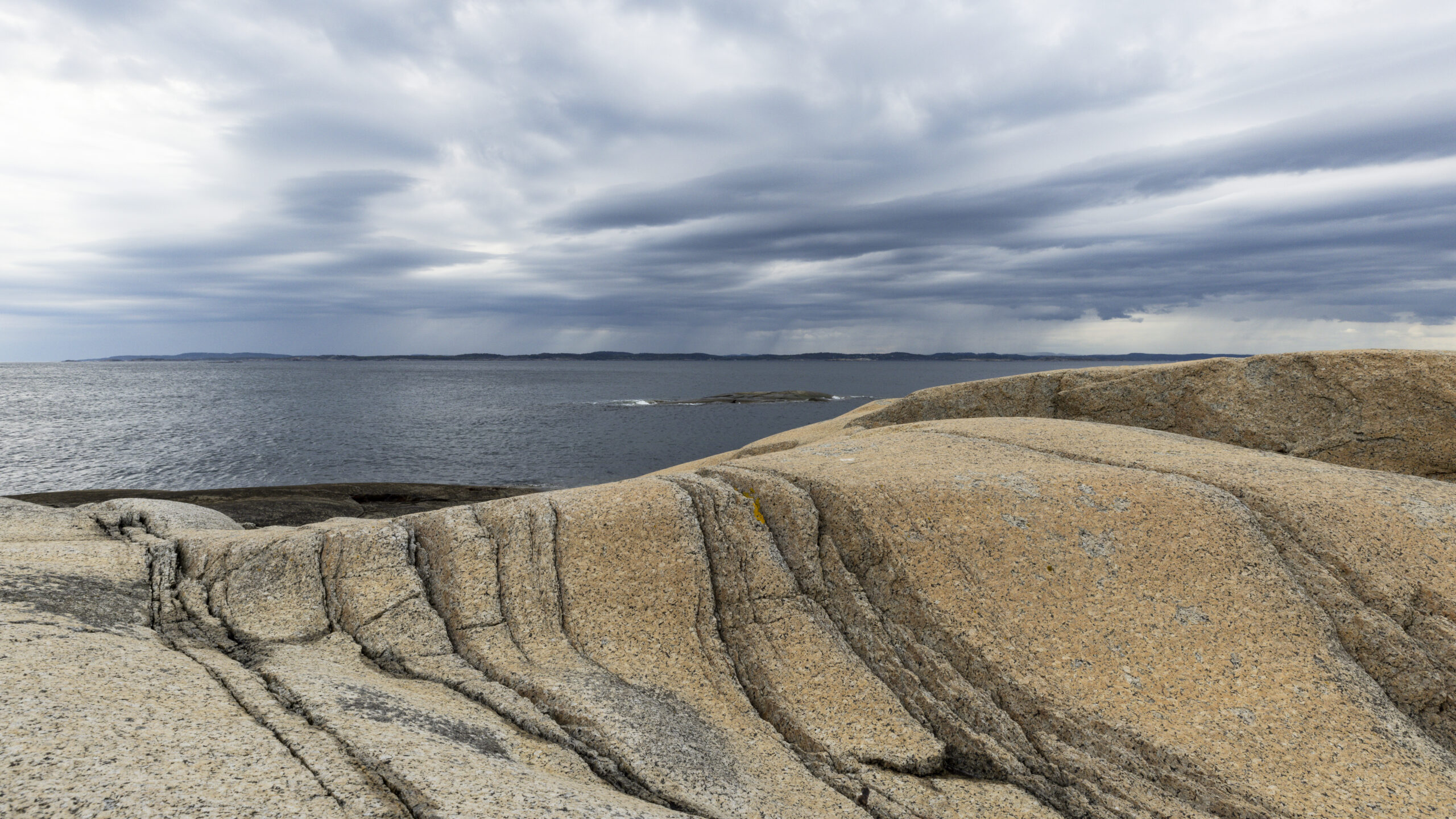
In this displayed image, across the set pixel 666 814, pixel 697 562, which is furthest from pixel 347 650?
pixel 666 814

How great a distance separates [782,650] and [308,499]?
26062mm

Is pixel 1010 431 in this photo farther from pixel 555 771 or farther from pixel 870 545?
pixel 555 771

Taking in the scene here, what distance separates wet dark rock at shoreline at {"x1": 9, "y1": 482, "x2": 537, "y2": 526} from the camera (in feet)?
79.8

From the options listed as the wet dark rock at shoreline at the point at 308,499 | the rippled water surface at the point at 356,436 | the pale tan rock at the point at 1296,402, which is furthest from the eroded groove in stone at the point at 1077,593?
the rippled water surface at the point at 356,436

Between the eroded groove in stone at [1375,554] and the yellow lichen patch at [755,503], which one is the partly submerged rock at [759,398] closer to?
the yellow lichen patch at [755,503]

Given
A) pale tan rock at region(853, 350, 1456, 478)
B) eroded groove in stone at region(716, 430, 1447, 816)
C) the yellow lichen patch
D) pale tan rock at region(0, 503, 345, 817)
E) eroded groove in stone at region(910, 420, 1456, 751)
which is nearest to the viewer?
pale tan rock at region(0, 503, 345, 817)

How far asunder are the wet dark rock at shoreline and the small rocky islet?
14159 millimetres

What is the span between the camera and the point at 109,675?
17.8 ft

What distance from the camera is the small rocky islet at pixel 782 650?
496 cm

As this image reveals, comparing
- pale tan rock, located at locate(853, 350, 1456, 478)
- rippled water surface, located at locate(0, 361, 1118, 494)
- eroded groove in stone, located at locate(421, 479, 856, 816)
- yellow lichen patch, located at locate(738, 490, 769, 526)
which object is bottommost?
rippled water surface, located at locate(0, 361, 1118, 494)

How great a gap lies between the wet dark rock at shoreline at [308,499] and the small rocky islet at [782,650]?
14159 millimetres

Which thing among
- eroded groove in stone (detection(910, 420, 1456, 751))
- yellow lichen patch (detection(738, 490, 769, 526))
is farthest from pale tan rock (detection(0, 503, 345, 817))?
eroded groove in stone (detection(910, 420, 1456, 751))

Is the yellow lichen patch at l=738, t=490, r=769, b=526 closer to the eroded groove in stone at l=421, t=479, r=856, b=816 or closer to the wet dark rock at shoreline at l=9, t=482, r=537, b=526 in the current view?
the eroded groove in stone at l=421, t=479, r=856, b=816

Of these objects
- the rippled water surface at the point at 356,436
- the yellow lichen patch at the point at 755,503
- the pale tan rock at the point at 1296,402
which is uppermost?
the pale tan rock at the point at 1296,402
